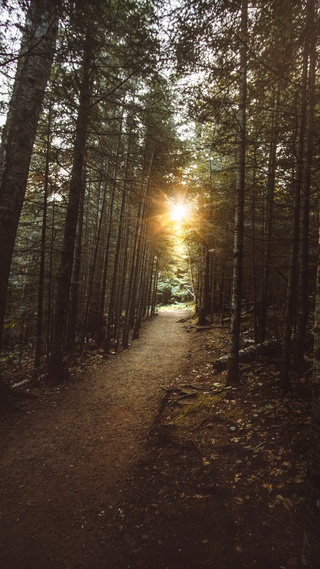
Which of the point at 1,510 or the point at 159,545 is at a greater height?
the point at 159,545

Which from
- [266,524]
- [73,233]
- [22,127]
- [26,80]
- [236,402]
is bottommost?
[266,524]

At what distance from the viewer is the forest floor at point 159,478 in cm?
286

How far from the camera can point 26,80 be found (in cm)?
538

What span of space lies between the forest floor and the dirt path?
0.06 feet

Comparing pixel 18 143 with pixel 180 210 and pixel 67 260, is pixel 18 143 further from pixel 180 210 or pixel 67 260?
pixel 180 210

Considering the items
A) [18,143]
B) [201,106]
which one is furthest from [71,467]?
[201,106]

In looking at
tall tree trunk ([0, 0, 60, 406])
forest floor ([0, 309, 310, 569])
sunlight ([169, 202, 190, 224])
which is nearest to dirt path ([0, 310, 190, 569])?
forest floor ([0, 309, 310, 569])

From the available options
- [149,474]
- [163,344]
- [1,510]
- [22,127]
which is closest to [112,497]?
[149,474]

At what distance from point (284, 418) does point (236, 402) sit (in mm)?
1153

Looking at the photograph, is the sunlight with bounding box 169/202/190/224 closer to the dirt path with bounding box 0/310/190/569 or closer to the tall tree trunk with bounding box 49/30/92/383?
the tall tree trunk with bounding box 49/30/92/383

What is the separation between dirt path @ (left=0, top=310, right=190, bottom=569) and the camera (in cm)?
302

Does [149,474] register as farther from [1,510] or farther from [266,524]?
[1,510]

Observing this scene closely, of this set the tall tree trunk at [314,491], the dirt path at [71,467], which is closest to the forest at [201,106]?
the tall tree trunk at [314,491]

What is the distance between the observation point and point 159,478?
3938 millimetres
